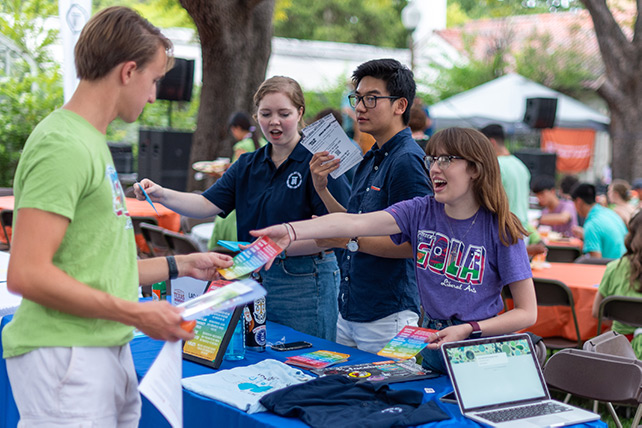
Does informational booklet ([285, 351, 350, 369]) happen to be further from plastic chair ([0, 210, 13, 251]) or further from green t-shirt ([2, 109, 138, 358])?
plastic chair ([0, 210, 13, 251])

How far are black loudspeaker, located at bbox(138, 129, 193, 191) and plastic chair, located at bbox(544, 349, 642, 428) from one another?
7.92 meters

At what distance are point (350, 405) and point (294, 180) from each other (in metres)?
1.18

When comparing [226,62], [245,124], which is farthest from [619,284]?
[226,62]

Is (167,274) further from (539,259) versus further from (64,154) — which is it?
(539,259)

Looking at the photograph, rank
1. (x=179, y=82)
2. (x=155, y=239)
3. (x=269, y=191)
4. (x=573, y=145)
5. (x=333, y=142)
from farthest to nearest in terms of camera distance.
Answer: (x=573, y=145) < (x=179, y=82) < (x=155, y=239) < (x=269, y=191) < (x=333, y=142)

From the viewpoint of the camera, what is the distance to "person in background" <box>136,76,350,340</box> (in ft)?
9.26

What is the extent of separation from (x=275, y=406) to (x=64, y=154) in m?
0.90

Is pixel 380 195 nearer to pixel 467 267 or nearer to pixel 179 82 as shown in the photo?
pixel 467 267

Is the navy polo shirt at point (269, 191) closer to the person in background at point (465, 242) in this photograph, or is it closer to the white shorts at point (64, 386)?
the person in background at point (465, 242)

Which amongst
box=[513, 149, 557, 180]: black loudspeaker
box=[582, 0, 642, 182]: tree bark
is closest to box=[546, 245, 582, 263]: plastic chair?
box=[513, 149, 557, 180]: black loudspeaker

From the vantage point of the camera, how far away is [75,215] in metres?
1.45

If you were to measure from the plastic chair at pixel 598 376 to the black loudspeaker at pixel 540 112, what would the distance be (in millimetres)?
10465

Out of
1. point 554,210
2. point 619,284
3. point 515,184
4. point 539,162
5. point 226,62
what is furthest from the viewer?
point 539,162

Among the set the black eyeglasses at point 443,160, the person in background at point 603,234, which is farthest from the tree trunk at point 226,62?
the black eyeglasses at point 443,160
